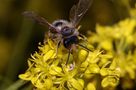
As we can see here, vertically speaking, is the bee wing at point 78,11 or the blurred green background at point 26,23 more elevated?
the blurred green background at point 26,23

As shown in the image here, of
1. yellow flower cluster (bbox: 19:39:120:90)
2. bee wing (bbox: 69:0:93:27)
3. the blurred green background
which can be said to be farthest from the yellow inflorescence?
the blurred green background

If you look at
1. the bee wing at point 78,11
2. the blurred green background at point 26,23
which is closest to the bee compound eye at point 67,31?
the bee wing at point 78,11

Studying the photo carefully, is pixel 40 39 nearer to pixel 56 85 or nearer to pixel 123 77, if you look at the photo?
pixel 123 77

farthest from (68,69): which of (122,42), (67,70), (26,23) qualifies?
(26,23)

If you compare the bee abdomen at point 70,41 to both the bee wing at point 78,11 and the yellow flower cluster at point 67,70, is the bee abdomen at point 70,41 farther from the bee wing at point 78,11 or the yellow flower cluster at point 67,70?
the bee wing at point 78,11

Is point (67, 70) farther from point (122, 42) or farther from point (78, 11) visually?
point (122, 42)

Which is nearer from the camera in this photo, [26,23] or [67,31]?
[67,31]
